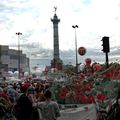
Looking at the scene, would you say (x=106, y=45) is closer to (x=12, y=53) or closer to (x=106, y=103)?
(x=106, y=103)

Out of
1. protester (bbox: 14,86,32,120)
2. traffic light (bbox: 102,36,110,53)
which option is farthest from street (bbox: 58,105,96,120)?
traffic light (bbox: 102,36,110,53)

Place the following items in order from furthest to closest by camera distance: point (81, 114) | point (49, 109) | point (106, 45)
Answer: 1. point (106, 45)
2. point (81, 114)
3. point (49, 109)

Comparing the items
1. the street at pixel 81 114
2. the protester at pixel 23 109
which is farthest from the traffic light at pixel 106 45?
the protester at pixel 23 109

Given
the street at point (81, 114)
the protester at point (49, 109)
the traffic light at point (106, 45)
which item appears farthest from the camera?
the traffic light at point (106, 45)

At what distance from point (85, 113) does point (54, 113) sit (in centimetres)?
346

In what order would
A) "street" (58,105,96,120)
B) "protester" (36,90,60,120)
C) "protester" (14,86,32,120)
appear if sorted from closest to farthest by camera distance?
"protester" (36,90,60,120), "protester" (14,86,32,120), "street" (58,105,96,120)

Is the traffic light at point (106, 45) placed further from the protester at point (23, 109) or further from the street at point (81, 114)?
the protester at point (23, 109)

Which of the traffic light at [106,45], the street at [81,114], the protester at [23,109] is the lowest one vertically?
the street at [81,114]

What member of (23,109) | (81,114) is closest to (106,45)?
(81,114)

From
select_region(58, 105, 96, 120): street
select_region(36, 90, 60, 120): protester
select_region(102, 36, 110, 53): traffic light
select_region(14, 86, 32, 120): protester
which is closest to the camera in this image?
select_region(36, 90, 60, 120): protester

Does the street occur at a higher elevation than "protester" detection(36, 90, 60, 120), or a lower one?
lower

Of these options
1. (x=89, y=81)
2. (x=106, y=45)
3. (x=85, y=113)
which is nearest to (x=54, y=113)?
(x=85, y=113)

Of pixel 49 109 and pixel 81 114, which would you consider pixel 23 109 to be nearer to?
pixel 49 109

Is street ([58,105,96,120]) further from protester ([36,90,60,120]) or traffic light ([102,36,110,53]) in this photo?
traffic light ([102,36,110,53])
